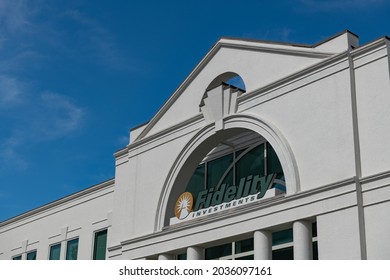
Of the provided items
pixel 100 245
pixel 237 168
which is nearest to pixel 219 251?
pixel 237 168

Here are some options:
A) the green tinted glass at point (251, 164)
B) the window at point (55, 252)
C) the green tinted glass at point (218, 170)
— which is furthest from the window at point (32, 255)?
the green tinted glass at point (251, 164)

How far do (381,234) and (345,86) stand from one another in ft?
16.6

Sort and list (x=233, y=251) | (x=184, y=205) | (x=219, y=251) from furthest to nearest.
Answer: (x=219, y=251), (x=184, y=205), (x=233, y=251)

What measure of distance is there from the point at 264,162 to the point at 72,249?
13.1m

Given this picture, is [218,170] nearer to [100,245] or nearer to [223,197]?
[223,197]

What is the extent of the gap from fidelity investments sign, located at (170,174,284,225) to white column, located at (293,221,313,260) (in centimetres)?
177

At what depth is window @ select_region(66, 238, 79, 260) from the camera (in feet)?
124

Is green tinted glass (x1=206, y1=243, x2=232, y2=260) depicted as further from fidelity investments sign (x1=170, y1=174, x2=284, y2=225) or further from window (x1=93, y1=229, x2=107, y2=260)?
window (x1=93, y1=229, x2=107, y2=260)

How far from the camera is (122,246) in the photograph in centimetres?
3225

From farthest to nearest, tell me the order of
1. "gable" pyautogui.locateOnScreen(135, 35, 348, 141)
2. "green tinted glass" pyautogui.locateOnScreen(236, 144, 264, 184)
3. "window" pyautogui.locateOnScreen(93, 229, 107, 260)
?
"window" pyautogui.locateOnScreen(93, 229, 107, 260) → "green tinted glass" pyautogui.locateOnScreen(236, 144, 264, 184) → "gable" pyautogui.locateOnScreen(135, 35, 348, 141)

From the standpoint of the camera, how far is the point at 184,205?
30172 mm

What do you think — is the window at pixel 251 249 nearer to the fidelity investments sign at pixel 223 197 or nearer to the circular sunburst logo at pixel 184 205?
the fidelity investments sign at pixel 223 197

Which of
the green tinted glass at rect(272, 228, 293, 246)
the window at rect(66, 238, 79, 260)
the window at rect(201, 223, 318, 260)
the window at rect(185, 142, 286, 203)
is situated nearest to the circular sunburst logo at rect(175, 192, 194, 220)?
the window at rect(185, 142, 286, 203)
